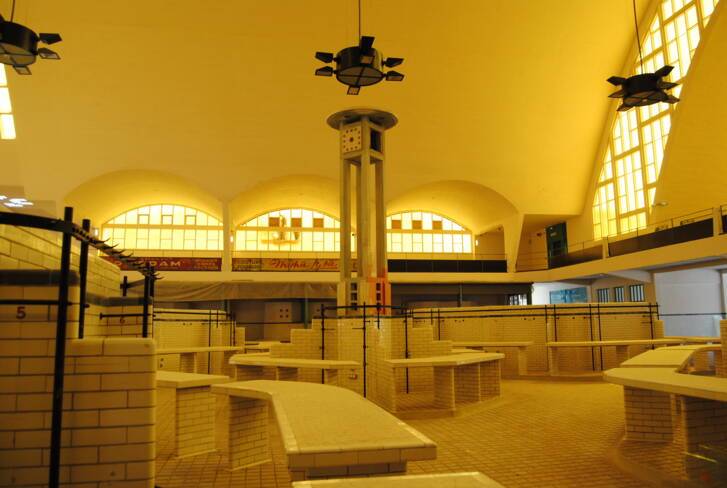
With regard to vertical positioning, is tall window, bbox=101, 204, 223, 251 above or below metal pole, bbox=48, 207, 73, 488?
above

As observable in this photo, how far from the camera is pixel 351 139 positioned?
37.9 ft

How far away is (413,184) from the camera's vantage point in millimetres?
25172

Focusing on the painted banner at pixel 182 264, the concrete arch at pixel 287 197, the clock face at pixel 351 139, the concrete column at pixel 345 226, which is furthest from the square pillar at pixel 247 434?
the painted banner at pixel 182 264

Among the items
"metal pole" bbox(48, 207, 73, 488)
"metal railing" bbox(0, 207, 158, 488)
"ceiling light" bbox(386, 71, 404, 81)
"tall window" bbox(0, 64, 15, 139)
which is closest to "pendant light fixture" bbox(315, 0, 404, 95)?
"ceiling light" bbox(386, 71, 404, 81)

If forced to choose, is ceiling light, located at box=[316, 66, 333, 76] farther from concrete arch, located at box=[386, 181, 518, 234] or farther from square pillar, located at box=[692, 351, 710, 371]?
concrete arch, located at box=[386, 181, 518, 234]

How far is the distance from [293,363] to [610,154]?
21632 mm

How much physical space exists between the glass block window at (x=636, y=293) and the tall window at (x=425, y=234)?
9.75 metres

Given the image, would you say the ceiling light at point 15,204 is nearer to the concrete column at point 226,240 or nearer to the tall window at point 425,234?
the concrete column at point 226,240

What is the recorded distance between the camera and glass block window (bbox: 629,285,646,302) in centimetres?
2273

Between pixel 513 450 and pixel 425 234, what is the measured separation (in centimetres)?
2483

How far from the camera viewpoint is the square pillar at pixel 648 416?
243 inches

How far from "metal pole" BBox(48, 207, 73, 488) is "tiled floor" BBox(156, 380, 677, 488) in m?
1.97

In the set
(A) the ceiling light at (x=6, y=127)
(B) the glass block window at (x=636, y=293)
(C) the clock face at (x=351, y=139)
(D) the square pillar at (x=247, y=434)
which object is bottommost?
(D) the square pillar at (x=247, y=434)

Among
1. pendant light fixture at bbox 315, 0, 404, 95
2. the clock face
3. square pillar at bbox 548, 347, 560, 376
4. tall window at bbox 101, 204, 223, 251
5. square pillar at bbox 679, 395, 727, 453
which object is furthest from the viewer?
tall window at bbox 101, 204, 223, 251
